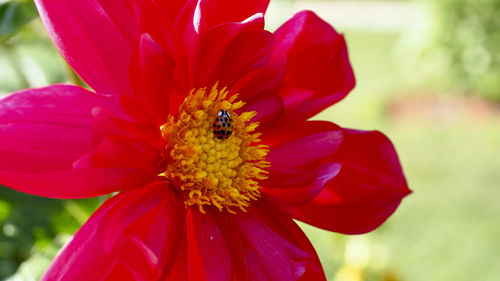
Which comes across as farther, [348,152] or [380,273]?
[380,273]

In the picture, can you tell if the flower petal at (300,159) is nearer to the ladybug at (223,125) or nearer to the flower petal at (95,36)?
the ladybug at (223,125)

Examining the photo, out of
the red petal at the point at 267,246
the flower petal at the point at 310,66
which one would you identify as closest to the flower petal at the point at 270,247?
the red petal at the point at 267,246

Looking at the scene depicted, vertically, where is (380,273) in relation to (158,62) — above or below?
below

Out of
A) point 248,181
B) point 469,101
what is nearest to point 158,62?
point 248,181

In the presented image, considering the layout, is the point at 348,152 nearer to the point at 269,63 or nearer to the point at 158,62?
the point at 269,63

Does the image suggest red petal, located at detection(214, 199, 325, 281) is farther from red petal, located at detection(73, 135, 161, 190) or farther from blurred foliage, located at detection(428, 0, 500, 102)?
blurred foliage, located at detection(428, 0, 500, 102)

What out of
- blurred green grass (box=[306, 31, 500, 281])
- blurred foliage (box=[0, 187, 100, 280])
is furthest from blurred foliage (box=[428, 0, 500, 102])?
blurred foliage (box=[0, 187, 100, 280])
